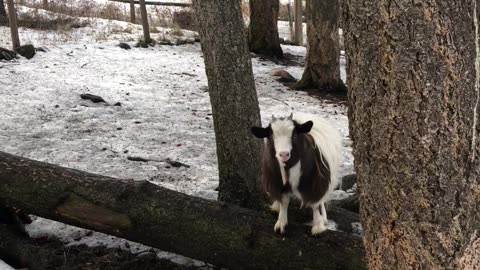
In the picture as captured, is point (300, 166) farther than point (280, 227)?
No

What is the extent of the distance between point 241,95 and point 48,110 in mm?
4921

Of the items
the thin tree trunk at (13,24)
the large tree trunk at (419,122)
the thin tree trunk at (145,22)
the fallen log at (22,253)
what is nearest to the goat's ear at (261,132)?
the large tree trunk at (419,122)

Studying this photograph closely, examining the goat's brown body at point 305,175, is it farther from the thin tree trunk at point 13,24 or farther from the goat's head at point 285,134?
the thin tree trunk at point 13,24

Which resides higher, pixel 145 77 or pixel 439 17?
pixel 439 17

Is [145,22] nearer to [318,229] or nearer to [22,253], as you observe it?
[22,253]

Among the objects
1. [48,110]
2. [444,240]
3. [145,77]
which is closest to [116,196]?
[444,240]

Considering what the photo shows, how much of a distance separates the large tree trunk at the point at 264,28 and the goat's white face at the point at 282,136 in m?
9.59

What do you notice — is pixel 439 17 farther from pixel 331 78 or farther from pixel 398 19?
pixel 331 78

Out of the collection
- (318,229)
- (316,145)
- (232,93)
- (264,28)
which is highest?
(264,28)

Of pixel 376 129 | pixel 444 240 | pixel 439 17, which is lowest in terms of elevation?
pixel 444 240

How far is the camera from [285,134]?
369 centimetres

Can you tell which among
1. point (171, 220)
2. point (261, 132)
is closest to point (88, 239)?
point (171, 220)

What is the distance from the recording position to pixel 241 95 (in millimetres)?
4703

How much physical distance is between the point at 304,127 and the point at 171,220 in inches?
56.5
